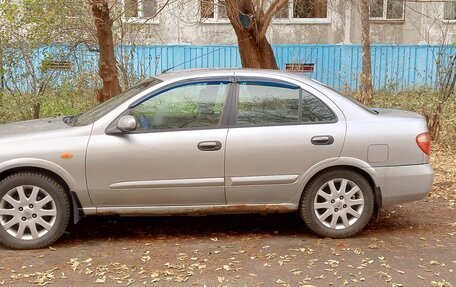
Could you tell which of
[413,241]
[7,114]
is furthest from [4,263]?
[7,114]

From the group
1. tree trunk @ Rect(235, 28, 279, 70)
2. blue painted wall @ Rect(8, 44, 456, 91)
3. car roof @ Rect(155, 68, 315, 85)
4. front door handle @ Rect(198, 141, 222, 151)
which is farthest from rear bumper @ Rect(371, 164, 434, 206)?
blue painted wall @ Rect(8, 44, 456, 91)

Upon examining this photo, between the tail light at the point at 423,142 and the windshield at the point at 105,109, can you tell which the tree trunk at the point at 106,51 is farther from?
the tail light at the point at 423,142

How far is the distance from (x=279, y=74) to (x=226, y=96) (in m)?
0.60

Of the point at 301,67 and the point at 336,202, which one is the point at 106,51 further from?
the point at 301,67

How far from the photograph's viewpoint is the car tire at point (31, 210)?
15.2 feet

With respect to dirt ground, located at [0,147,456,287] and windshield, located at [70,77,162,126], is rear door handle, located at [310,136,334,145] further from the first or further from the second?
windshield, located at [70,77,162,126]

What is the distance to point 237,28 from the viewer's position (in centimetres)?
971

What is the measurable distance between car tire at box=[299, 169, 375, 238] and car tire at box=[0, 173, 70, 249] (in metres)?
2.25

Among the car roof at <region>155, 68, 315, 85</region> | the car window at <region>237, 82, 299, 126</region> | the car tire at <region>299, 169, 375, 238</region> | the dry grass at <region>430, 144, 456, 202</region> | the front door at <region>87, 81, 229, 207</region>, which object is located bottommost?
the dry grass at <region>430, 144, 456, 202</region>

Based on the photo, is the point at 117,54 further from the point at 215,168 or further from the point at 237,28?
the point at 215,168

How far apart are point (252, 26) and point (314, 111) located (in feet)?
16.4

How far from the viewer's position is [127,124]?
4.70m

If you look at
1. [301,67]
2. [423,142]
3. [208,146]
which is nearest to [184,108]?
[208,146]

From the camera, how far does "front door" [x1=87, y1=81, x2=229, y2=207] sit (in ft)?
15.5
